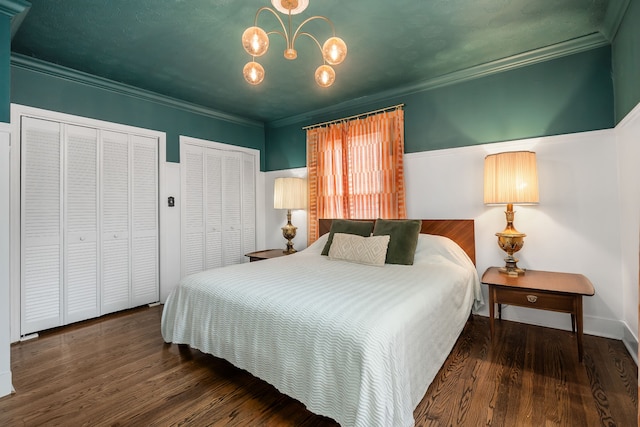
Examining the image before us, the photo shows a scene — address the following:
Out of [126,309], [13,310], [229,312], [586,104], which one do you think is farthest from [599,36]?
[13,310]

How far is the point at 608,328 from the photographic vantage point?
2.47 metres

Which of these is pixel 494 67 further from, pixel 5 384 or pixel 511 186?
pixel 5 384

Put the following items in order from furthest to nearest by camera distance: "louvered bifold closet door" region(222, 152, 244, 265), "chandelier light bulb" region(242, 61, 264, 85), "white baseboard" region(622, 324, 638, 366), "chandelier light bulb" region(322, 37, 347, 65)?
1. "louvered bifold closet door" region(222, 152, 244, 265)
2. "white baseboard" region(622, 324, 638, 366)
3. "chandelier light bulb" region(242, 61, 264, 85)
4. "chandelier light bulb" region(322, 37, 347, 65)

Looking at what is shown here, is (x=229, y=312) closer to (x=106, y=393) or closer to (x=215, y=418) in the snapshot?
(x=215, y=418)

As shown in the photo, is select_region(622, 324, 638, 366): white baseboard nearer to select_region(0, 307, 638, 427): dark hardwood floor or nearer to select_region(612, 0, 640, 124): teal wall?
select_region(0, 307, 638, 427): dark hardwood floor

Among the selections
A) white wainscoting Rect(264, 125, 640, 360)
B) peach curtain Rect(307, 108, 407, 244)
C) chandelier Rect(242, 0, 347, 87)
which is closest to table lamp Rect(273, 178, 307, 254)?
peach curtain Rect(307, 108, 407, 244)

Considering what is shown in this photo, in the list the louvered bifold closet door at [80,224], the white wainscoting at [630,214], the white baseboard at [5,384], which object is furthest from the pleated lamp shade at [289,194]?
the white wainscoting at [630,214]

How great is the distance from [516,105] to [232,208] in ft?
11.8

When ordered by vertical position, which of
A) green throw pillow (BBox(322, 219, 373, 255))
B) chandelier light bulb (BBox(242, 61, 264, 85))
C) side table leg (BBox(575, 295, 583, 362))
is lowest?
side table leg (BBox(575, 295, 583, 362))

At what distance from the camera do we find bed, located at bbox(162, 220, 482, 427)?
1313 mm

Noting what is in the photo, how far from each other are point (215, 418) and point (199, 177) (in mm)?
3025

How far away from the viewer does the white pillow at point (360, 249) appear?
2.70 meters

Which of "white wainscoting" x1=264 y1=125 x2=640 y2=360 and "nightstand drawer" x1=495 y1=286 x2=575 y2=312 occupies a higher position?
"white wainscoting" x1=264 y1=125 x2=640 y2=360

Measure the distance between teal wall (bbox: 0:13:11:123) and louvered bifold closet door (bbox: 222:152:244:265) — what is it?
8.02 feet
